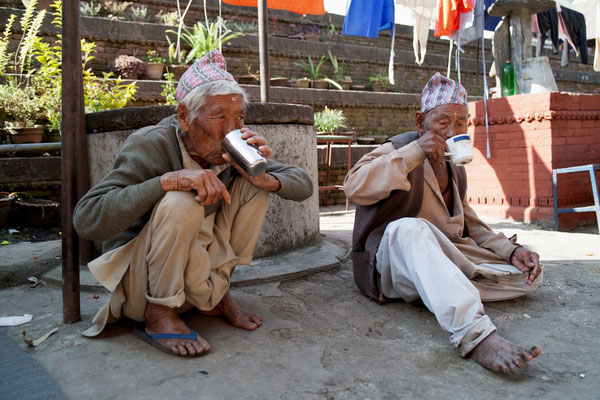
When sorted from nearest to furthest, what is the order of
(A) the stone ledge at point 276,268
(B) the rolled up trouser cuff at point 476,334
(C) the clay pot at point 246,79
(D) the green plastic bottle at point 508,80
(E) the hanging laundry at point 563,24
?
(B) the rolled up trouser cuff at point 476,334 < (A) the stone ledge at point 276,268 < (D) the green plastic bottle at point 508,80 < (C) the clay pot at point 246,79 < (E) the hanging laundry at point 563,24

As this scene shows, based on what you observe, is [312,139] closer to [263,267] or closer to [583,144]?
[263,267]

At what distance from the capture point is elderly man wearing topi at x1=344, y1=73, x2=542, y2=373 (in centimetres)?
208

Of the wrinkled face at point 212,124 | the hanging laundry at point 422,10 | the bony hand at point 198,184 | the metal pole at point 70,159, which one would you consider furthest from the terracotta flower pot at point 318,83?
the bony hand at point 198,184

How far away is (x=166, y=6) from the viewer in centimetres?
1085

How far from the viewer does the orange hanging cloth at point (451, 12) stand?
7086 millimetres

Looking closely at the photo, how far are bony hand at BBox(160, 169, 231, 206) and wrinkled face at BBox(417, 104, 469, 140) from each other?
1188 millimetres

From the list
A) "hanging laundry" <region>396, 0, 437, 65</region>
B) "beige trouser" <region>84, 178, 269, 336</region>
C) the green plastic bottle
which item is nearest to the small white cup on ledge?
"beige trouser" <region>84, 178, 269, 336</region>

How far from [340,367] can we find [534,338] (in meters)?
0.91

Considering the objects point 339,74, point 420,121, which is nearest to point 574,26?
point 339,74

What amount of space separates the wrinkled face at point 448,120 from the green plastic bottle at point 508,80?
5014 millimetres

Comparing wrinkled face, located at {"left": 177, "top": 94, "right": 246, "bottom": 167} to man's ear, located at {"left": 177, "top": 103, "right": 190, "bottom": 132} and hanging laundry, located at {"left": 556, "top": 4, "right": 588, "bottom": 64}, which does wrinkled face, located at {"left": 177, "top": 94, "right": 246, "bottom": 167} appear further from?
hanging laundry, located at {"left": 556, "top": 4, "right": 588, "bottom": 64}

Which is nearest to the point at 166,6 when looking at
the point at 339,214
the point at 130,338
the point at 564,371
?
the point at 339,214

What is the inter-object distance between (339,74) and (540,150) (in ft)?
22.5

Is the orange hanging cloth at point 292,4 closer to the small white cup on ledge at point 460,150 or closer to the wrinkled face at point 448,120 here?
the wrinkled face at point 448,120
